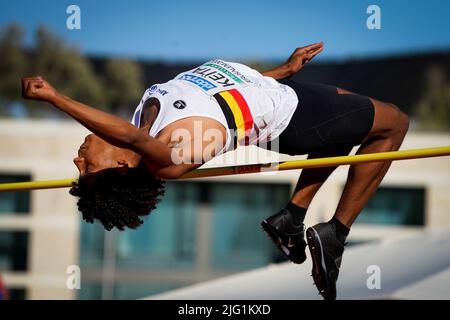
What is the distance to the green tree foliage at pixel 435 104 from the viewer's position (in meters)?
23.8

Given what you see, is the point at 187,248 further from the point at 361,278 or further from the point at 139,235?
the point at 361,278

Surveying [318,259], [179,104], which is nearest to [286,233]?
[318,259]

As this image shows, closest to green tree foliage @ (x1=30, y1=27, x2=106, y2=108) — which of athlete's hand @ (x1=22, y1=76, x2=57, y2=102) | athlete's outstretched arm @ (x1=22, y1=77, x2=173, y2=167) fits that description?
athlete's outstretched arm @ (x1=22, y1=77, x2=173, y2=167)

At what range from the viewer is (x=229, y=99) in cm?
551

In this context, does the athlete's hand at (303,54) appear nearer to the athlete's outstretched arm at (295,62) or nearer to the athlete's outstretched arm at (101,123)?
the athlete's outstretched arm at (295,62)

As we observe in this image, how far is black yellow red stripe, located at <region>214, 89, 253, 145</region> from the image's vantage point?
546cm

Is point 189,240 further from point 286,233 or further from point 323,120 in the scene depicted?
point 323,120

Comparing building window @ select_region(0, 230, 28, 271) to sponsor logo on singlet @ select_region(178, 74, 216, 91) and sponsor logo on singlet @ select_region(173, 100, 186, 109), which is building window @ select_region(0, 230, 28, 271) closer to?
sponsor logo on singlet @ select_region(178, 74, 216, 91)

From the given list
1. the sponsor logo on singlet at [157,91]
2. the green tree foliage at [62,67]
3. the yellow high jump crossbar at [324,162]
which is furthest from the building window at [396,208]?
the sponsor logo on singlet at [157,91]

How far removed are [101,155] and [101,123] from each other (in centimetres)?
65

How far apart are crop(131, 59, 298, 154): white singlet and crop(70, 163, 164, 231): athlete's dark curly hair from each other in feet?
1.12

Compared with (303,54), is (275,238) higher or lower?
lower
